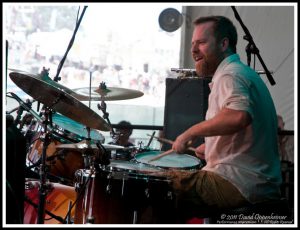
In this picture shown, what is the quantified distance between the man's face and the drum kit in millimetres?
518

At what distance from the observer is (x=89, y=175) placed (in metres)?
2.35

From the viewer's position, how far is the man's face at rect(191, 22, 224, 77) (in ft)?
7.26

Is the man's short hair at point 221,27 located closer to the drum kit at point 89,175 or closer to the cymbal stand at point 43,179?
the drum kit at point 89,175

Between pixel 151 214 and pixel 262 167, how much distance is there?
1.78 ft

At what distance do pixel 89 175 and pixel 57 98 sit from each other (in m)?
0.47

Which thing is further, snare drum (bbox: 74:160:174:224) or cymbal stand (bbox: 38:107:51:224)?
cymbal stand (bbox: 38:107:51:224)

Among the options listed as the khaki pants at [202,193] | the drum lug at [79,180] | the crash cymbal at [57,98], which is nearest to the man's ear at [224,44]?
the khaki pants at [202,193]

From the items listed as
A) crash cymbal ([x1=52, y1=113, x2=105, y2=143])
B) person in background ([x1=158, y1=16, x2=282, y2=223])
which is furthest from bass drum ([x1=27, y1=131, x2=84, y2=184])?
person in background ([x1=158, y1=16, x2=282, y2=223])

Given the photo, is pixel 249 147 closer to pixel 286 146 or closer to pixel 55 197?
pixel 55 197

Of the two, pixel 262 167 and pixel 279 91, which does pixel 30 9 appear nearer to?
pixel 279 91

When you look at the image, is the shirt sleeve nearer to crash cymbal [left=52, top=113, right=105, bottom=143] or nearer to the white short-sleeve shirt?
the white short-sleeve shirt

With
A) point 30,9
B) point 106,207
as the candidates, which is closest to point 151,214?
point 106,207

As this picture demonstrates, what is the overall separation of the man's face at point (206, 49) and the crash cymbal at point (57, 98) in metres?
0.62

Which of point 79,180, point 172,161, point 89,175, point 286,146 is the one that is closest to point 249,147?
point 172,161
